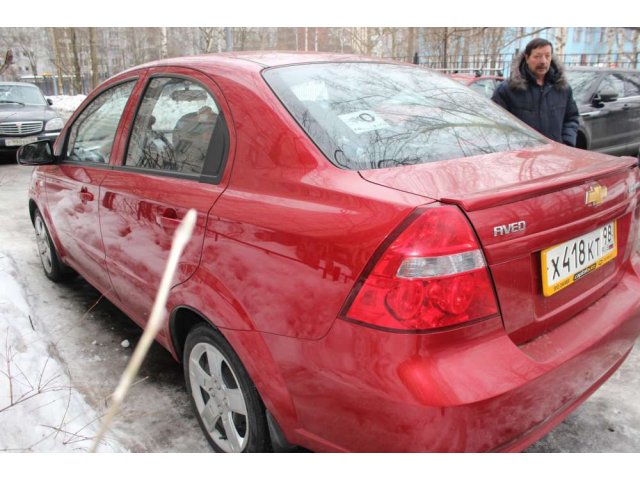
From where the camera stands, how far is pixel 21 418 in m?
2.05

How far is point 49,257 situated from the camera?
13.4 feet

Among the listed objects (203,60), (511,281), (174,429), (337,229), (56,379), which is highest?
(203,60)

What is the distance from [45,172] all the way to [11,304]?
1.08m

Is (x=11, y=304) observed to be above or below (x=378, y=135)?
below

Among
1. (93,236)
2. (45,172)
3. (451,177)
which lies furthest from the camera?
(45,172)

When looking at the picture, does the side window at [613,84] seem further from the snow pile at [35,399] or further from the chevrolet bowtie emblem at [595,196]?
the snow pile at [35,399]

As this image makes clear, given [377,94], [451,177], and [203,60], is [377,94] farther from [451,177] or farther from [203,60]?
[203,60]

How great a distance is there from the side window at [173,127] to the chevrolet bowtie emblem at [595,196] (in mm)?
1414

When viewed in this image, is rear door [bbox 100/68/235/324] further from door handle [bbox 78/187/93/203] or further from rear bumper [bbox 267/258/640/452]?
rear bumper [bbox 267/258/640/452]

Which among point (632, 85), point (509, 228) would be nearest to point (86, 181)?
point (509, 228)

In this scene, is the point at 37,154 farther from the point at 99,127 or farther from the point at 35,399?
the point at 35,399

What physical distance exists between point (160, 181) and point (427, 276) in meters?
1.40

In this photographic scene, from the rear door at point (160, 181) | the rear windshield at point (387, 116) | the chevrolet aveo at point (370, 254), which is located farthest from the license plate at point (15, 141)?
the rear windshield at point (387, 116)

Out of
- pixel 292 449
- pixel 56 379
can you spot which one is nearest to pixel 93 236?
pixel 56 379
